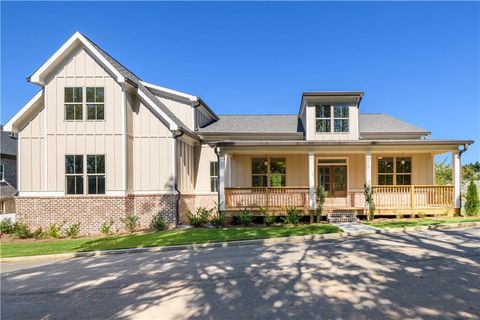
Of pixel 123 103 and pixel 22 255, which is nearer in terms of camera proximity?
pixel 22 255

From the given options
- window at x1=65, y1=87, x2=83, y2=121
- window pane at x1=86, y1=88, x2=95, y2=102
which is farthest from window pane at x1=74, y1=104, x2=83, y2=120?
window pane at x1=86, y1=88, x2=95, y2=102

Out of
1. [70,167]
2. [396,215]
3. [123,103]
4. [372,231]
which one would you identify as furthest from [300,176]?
[70,167]

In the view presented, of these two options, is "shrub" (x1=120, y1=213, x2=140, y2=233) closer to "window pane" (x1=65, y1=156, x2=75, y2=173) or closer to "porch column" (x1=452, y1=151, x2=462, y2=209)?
"window pane" (x1=65, y1=156, x2=75, y2=173)

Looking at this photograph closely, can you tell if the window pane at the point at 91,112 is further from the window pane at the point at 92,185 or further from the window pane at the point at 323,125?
the window pane at the point at 323,125

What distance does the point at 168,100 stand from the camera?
1795 centimetres

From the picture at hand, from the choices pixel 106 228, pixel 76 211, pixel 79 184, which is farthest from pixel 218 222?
pixel 79 184

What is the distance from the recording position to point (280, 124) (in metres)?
20.1

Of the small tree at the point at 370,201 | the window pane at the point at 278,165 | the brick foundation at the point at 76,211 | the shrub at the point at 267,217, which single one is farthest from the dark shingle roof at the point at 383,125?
the brick foundation at the point at 76,211

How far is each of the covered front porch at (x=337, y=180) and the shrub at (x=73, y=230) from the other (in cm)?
665

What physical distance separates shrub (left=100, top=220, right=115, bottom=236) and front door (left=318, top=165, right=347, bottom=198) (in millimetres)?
11063

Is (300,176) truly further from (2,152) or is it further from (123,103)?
(2,152)

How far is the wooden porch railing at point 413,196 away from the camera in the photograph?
1468 centimetres

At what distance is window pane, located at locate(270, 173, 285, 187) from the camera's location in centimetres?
1717

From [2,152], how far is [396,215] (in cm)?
2883
